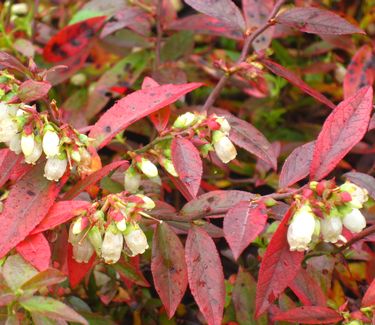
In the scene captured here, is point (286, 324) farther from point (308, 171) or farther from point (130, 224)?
point (130, 224)

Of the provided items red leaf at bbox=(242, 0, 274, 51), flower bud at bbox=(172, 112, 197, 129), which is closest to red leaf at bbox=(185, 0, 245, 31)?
red leaf at bbox=(242, 0, 274, 51)

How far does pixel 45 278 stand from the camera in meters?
1.00

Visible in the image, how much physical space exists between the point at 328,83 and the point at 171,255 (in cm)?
119

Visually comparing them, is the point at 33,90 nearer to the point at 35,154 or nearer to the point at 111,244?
the point at 35,154

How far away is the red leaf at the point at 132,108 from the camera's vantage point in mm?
1245

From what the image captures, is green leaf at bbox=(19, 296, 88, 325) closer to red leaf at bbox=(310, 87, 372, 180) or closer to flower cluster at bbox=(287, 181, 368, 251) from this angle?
flower cluster at bbox=(287, 181, 368, 251)

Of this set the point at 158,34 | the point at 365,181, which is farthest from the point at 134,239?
the point at 158,34

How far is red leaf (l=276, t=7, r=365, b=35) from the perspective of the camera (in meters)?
1.52

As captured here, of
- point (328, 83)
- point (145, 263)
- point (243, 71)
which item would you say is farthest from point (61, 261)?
point (328, 83)

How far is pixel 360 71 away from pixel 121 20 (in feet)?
2.15

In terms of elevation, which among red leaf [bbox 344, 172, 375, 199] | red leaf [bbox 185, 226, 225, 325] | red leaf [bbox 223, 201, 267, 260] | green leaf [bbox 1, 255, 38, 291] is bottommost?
red leaf [bbox 185, 226, 225, 325]

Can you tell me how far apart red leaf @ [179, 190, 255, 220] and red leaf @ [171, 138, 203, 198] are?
95 mm

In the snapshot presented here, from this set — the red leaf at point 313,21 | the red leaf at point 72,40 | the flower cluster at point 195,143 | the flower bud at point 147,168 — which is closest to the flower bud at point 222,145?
the flower cluster at point 195,143

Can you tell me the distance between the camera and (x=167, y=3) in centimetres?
215
